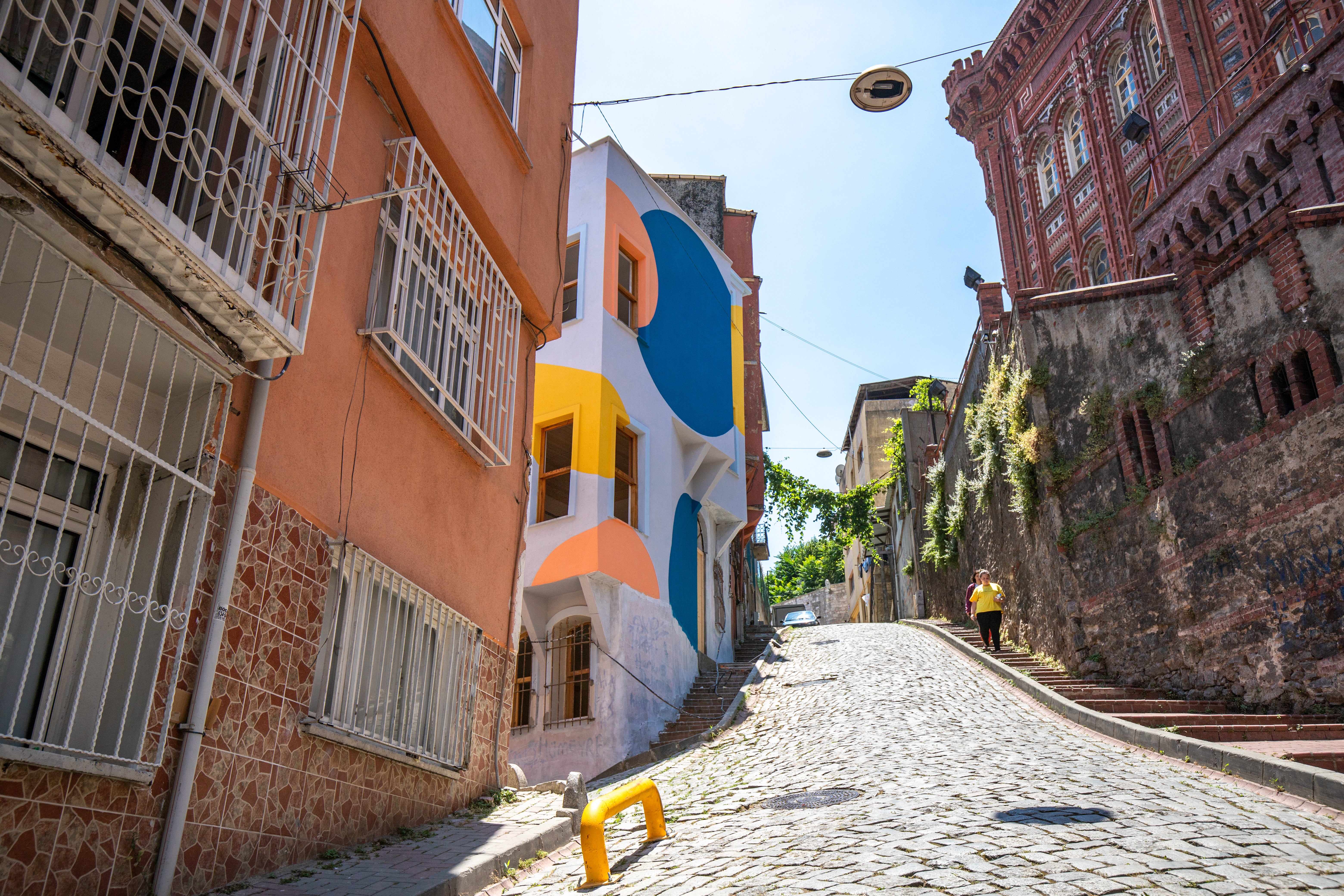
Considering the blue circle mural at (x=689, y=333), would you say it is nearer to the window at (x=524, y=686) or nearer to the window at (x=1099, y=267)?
the window at (x=524, y=686)

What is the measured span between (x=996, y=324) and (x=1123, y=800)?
13653 millimetres

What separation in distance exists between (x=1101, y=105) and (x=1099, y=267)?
17.9ft

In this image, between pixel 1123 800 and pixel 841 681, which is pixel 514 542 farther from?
pixel 841 681

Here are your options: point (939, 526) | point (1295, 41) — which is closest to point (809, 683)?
point (939, 526)

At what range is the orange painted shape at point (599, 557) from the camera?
13.9 metres

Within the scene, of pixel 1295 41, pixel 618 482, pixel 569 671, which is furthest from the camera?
pixel 1295 41

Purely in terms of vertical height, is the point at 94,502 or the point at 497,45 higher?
the point at 497,45

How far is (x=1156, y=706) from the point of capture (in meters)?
12.3

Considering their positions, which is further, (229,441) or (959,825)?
(959,825)

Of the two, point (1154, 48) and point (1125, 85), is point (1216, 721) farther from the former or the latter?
point (1125, 85)

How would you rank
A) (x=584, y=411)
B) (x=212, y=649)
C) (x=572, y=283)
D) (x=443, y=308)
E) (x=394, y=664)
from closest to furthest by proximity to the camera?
(x=212, y=649) → (x=394, y=664) → (x=443, y=308) → (x=584, y=411) → (x=572, y=283)

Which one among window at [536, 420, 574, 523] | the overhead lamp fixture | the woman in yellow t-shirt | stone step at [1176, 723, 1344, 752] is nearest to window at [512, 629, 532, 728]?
window at [536, 420, 574, 523]

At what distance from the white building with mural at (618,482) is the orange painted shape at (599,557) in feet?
0.09

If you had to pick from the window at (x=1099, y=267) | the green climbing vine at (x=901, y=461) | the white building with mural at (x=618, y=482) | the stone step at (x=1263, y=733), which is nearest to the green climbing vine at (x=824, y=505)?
the green climbing vine at (x=901, y=461)
